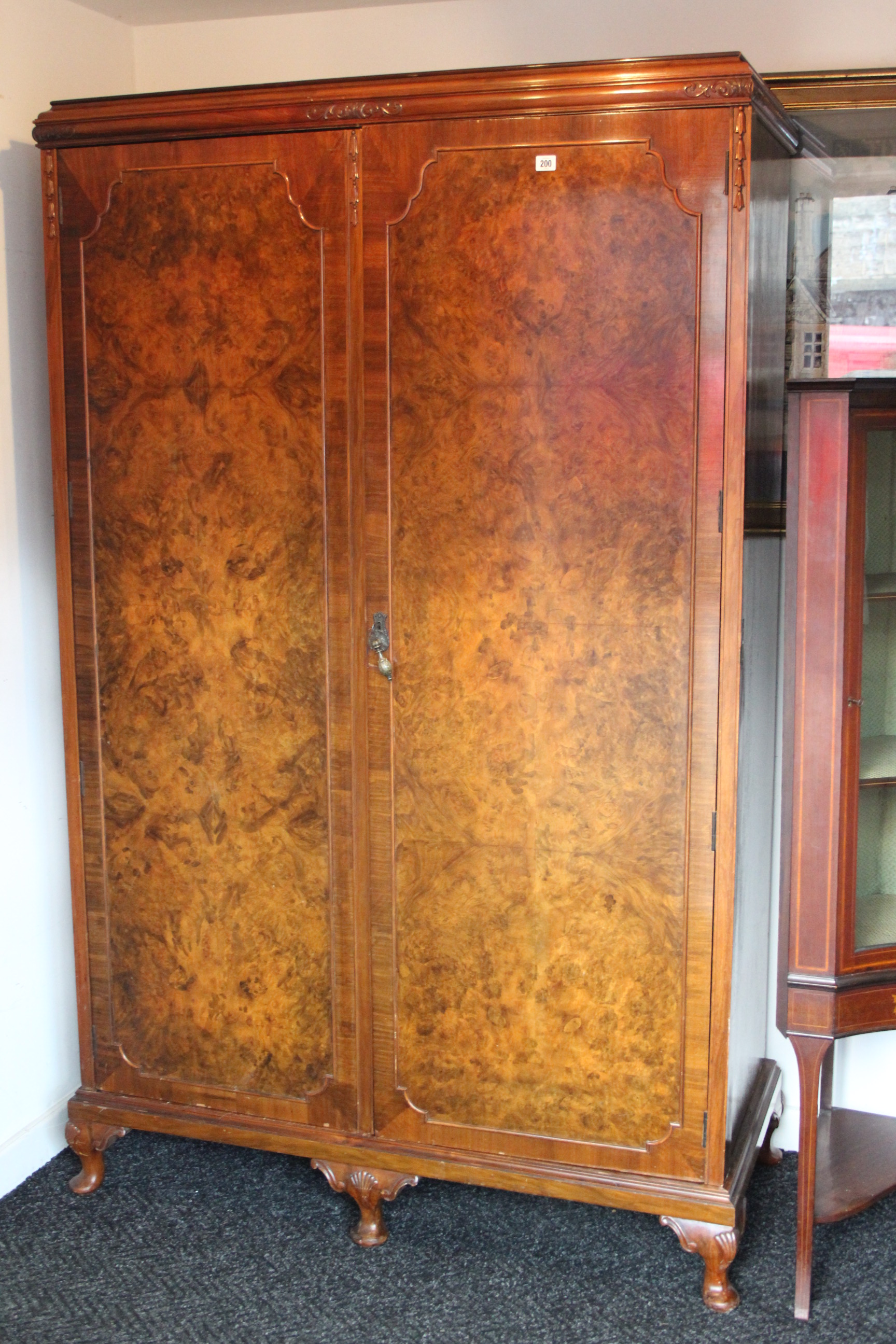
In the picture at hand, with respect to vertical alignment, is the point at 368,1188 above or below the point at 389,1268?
above

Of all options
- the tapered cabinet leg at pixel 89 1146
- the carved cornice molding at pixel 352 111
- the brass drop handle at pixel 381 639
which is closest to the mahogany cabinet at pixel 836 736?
the brass drop handle at pixel 381 639

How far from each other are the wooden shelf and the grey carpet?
97mm

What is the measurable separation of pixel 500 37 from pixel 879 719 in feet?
5.30

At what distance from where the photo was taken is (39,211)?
255cm

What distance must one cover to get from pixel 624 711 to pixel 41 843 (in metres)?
1.32

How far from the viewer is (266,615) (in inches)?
90.6

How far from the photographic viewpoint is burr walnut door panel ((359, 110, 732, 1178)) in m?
2.04

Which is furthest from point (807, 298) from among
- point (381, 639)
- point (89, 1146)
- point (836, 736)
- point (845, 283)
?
point (89, 1146)

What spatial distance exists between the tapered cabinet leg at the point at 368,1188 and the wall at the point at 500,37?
2.26 metres

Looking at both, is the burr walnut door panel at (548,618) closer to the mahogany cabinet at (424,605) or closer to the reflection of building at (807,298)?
the mahogany cabinet at (424,605)

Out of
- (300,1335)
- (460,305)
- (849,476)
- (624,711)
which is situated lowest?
(300,1335)

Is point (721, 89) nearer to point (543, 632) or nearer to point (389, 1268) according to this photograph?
point (543, 632)

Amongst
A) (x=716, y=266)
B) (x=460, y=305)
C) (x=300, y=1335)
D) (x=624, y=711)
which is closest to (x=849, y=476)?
(x=716, y=266)

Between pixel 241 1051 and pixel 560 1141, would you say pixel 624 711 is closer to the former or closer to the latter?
pixel 560 1141
